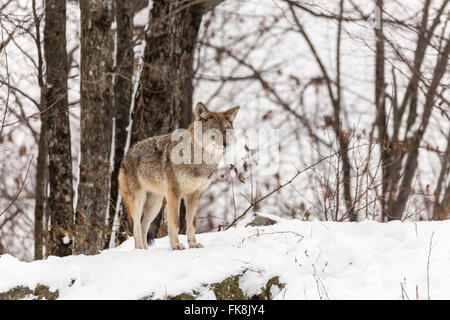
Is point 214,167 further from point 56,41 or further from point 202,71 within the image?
point 202,71

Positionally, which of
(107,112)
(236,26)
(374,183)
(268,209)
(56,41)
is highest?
(236,26)

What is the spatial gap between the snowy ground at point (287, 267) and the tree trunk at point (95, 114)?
2930 millimetres

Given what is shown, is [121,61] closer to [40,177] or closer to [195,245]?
[40,177]

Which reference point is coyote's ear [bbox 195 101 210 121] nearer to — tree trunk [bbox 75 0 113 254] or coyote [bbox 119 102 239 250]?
coyote [bbox 119 102 239 250]

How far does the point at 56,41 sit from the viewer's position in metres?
9.48

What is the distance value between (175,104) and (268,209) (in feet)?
33.9

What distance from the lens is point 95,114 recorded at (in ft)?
29.7

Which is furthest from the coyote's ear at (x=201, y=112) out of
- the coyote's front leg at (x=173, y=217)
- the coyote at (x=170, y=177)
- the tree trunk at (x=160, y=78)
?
the tree trunk at (x=160, y=78)

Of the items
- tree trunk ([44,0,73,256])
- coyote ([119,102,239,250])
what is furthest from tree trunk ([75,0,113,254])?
coyote ([119,102,239,250])

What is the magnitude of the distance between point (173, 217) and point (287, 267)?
5.72 feet

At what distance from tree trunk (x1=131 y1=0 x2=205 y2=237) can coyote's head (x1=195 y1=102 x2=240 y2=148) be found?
9.93 ft

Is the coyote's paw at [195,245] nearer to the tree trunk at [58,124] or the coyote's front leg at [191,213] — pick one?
the coyote's front leg at [191,213]
